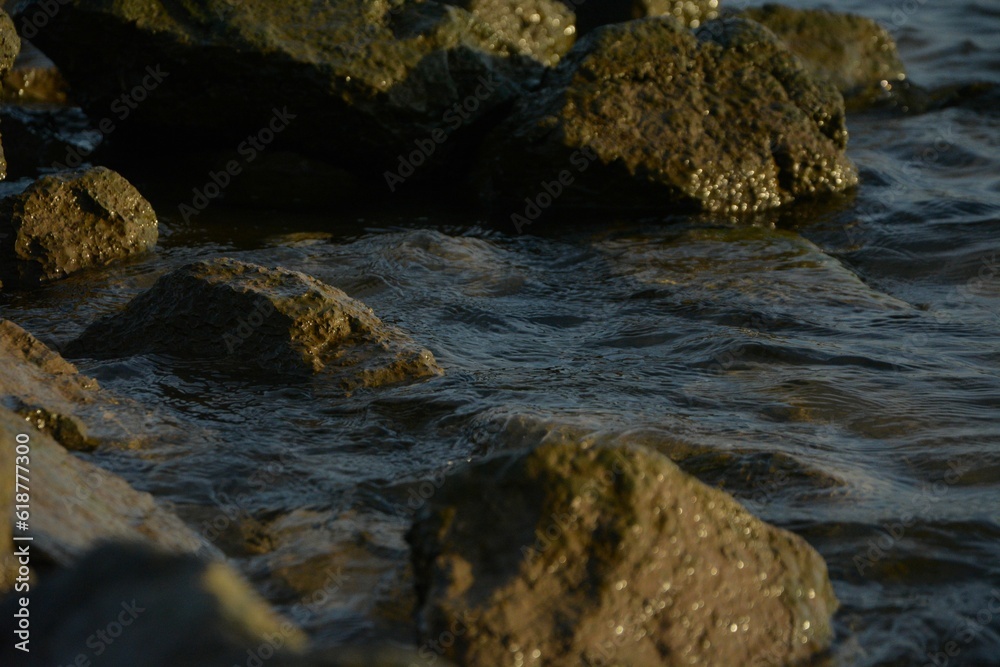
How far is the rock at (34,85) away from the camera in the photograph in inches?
357

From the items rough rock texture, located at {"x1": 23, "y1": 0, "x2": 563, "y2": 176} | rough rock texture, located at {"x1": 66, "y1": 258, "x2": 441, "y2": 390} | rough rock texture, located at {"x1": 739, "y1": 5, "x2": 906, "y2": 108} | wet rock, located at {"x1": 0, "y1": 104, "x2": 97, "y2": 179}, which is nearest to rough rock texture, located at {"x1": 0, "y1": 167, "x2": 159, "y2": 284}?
rough rock texture, located at {"x1": 66, "y1": 258, "x2": 441, "y2": 390}

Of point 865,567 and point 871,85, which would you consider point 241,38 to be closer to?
point 865,567

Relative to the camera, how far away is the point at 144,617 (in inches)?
73.2

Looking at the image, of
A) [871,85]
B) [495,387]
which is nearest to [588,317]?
[495,387]

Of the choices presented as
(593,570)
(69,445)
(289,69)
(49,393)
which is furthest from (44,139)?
(593,570)

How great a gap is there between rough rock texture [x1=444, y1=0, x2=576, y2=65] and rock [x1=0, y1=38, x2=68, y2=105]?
3.36 m

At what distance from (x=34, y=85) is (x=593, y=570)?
8242mm

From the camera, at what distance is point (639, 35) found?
718cm

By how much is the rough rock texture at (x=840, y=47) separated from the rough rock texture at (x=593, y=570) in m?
7.72

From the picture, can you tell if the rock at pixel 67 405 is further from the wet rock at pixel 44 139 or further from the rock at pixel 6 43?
the wet rock at pixel 44 139

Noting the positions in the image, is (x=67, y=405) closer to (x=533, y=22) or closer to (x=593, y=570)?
(x=593, y=570)

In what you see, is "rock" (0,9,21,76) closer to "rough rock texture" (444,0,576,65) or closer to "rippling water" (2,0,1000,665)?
"rippling water" (2,0,1000,665)

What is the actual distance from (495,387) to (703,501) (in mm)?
1719

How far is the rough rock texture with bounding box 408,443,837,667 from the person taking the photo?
2436 millimetres
